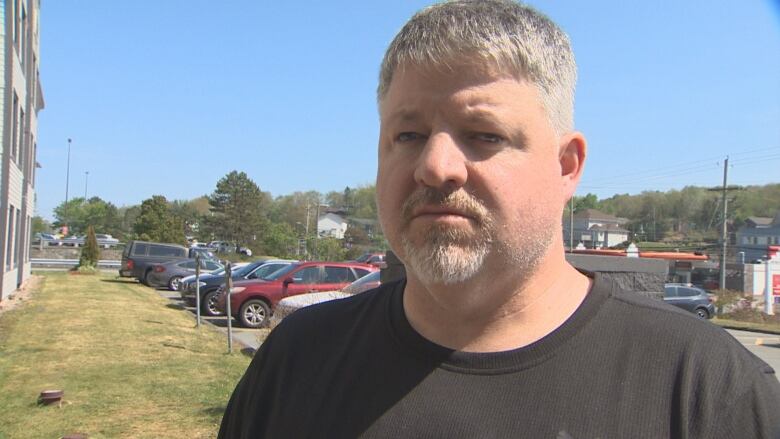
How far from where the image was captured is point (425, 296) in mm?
1650

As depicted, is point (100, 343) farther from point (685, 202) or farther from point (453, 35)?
point (685, 202)

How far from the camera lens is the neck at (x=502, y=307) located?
1.51 meters

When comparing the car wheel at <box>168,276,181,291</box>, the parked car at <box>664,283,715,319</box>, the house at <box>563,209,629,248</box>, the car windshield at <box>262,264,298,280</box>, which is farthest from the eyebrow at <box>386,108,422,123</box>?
the house at <box>563,209,629,248</box>

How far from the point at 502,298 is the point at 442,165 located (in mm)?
357

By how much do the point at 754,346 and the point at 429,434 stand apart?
61.2ft

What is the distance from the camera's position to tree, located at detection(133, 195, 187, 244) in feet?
155

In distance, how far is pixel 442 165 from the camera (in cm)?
141

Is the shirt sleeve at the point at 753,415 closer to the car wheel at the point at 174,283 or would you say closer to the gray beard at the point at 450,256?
the gray beard at the point at 450,256

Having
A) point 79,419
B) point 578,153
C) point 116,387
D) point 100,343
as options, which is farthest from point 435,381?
point 100,343

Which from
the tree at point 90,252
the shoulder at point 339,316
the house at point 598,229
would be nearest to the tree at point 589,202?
the house at point 598,229

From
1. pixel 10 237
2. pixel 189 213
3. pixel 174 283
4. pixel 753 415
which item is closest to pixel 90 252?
pixel 174 283

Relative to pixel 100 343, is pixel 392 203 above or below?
above

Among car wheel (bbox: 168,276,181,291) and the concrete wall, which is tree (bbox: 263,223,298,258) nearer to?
car wheel (bbox: 168,276,181,291)

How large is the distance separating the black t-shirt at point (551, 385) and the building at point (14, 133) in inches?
607
